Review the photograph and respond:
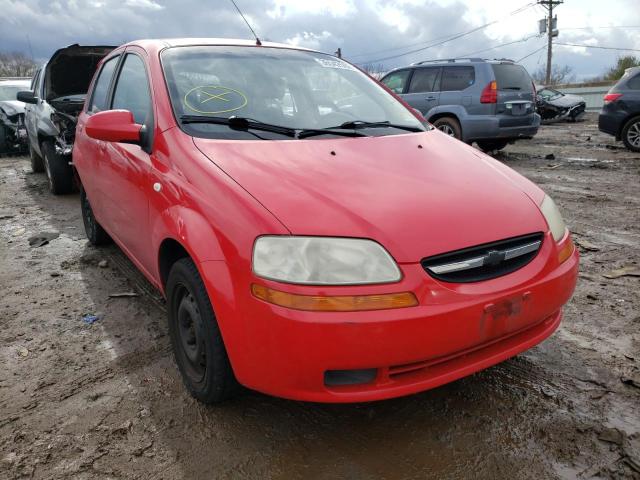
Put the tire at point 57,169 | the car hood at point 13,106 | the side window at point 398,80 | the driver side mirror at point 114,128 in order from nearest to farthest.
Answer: the driver side mirror at point 114,128
the tire at point 57,169
the car hood at point 13,106
the side window at point 398,80

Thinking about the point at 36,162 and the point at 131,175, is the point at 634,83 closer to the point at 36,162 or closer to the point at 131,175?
the point at 131,175

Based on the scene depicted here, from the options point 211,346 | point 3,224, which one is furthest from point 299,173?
point 3,224

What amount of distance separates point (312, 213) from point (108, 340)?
176 centimetres

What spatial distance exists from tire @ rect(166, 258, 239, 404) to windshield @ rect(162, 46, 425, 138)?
71 centimetres

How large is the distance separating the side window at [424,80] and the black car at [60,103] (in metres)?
5.72

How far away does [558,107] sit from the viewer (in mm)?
17531

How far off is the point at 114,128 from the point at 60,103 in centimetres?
492

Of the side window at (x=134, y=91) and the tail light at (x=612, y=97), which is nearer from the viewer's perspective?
the side window at (x=134, y=91)

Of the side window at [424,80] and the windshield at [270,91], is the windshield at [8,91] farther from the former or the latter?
the windshield at [270,91]

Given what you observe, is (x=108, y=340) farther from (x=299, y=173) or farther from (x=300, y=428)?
(x=299, y=173)

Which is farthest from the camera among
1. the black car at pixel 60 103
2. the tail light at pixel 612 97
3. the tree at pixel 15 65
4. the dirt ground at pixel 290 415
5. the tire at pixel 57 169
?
the tree at pixel 15 65

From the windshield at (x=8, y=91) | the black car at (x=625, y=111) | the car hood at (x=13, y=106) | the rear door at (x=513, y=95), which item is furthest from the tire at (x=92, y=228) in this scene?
the black car at (x=625, y=111)

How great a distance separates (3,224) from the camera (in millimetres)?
5488

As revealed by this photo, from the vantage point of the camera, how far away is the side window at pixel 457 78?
8953 mm
